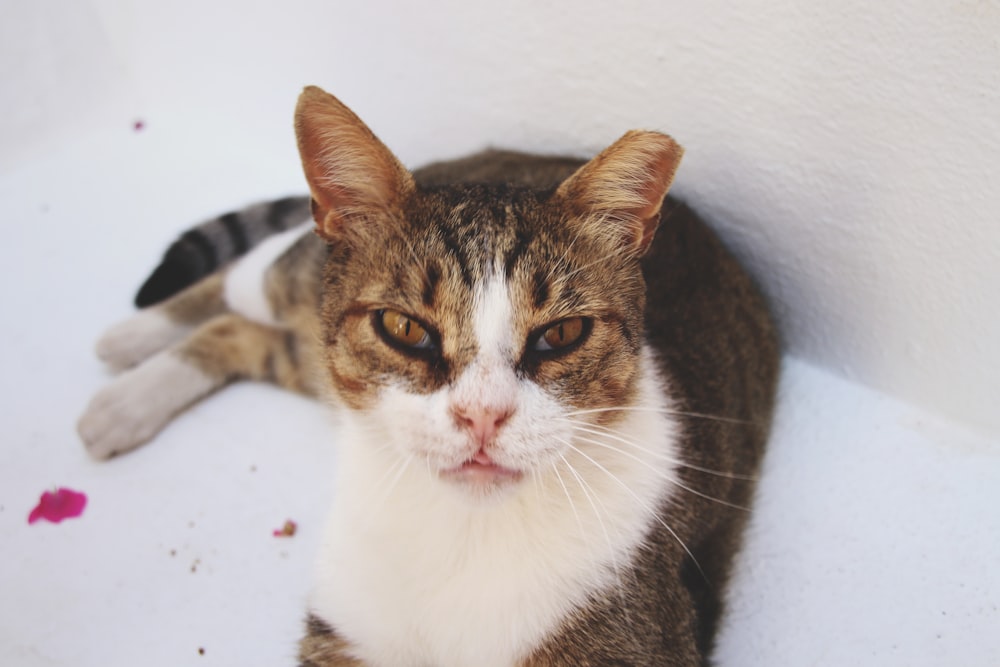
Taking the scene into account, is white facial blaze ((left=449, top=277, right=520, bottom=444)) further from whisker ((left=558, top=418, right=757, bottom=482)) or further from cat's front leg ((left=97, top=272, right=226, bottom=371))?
cat's front leg ((left=97, top=272, right=226, bottom=371))

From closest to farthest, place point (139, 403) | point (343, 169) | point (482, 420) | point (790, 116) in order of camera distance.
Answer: point (482, 420), point (343, 169), point (790, 116), point (139, 403)

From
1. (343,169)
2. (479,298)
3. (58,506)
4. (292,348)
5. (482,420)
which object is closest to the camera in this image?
(482,420)

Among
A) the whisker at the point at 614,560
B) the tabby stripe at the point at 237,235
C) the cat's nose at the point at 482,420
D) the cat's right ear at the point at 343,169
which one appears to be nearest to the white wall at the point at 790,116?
the tabby stripe at the point at 237,235

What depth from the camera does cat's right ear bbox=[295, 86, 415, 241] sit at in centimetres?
133

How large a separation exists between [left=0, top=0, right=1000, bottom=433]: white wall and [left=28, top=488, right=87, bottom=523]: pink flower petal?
1.37 metres

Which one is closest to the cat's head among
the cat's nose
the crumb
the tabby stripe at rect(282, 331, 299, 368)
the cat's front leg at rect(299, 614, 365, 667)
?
the cat's nose

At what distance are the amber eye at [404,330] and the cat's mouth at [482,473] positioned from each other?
0.66 feet

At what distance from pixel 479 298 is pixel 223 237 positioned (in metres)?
1.51

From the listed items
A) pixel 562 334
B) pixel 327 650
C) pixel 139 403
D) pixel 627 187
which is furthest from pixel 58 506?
pixel 627 187

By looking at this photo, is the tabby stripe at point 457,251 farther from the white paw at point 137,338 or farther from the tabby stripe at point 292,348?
the white paw at point 137,338

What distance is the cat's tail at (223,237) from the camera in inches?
95.8

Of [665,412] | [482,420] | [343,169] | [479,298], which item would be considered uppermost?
[343,169]

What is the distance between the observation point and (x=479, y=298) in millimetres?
1279

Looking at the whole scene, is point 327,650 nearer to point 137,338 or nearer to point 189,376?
point 189,376
